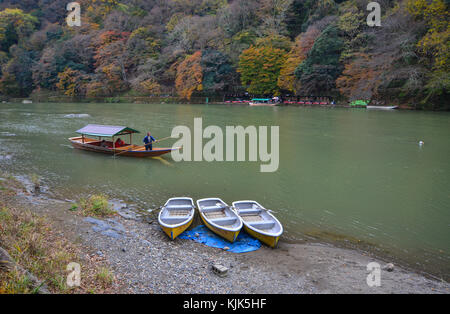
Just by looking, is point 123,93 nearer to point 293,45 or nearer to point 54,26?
point 54,26

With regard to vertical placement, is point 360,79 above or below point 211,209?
above

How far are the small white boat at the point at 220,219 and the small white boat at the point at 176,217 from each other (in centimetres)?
42

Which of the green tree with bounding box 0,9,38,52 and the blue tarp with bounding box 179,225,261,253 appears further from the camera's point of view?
the green tree with bounding box 0,9,38,52

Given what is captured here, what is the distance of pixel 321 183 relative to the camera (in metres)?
13.0

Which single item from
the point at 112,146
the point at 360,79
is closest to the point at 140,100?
the point at 360,79

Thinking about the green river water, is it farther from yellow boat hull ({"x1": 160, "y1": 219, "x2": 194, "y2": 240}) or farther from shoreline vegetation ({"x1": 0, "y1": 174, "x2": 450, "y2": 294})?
yellow boat hull ({"x1": 160, "y1": 219, "x2": 194, "y2": 240})

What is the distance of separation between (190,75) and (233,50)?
10230 mm

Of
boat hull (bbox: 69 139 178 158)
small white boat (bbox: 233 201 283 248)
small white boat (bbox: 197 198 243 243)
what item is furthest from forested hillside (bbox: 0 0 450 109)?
small white boat (bbox: 197 198 243 243)

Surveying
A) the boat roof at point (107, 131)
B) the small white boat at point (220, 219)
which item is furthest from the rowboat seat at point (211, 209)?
the boat roof at point (107, 131)

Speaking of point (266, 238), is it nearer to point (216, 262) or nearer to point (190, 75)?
point (216, 262)

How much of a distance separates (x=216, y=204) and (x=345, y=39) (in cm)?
4491

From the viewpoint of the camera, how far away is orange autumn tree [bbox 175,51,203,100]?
57.4 metres

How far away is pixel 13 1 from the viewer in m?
93.2

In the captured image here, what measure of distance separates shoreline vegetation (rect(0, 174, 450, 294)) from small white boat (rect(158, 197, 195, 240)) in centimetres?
30
